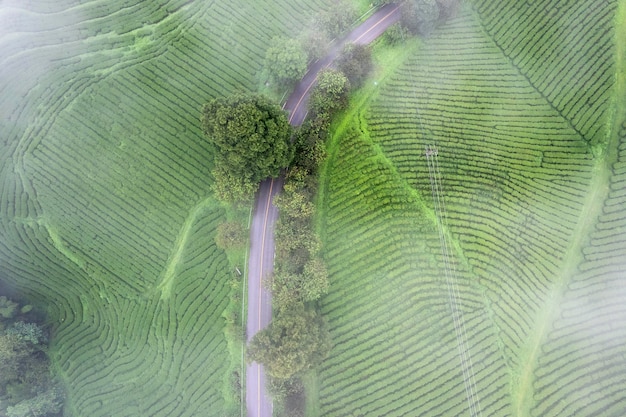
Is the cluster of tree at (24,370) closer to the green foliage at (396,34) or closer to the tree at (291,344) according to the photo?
the tree at (291,344)

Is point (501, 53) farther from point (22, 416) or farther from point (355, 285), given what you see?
point (22, 416)

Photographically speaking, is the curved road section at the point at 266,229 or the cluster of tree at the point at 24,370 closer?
the curved road section at the point at 266,229

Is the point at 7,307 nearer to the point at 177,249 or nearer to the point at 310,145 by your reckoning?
the point at 177,249

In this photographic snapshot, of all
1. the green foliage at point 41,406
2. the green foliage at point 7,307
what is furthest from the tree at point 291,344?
the green foliage at point 7,307

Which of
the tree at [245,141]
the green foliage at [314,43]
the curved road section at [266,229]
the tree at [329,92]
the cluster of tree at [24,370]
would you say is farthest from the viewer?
the green foliage at [314,43]

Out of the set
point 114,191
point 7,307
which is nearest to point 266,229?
point 114,191

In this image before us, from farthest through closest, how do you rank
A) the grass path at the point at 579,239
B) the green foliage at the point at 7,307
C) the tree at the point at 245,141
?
the green foliage at the point at 7,307, the tree at the point at 245,141, the grass path at the point at 579,239
